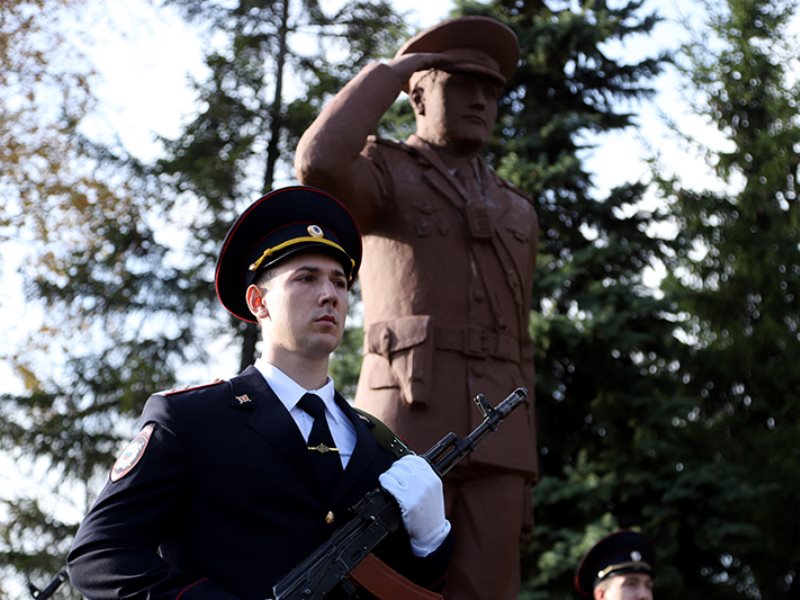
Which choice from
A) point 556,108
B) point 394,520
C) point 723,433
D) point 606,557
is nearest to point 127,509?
point 394,520

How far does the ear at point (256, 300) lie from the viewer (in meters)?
3.14

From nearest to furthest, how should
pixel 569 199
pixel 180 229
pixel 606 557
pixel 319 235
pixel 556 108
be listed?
1. pixel 319 235
2. pixel 606 557
3. pixel 569 199
4. pixel 556 108
5. pixel 180 229

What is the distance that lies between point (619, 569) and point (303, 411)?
3.74m

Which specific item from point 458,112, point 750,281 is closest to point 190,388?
point 458,112

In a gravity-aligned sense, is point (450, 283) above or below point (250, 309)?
above

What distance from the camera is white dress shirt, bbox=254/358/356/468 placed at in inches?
116

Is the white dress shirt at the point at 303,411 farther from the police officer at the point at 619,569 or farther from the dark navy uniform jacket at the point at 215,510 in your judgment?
the police officer at the point at 619,569

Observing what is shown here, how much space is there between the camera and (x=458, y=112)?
5566 millimetres

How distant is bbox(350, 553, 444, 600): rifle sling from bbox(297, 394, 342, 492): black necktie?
0.22 m

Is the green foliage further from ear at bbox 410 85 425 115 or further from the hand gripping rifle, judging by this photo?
the hand gripping rifle

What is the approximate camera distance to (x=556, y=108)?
50.1 feet

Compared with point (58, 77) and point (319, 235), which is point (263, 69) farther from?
point (319, 235)

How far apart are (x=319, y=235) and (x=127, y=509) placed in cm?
90

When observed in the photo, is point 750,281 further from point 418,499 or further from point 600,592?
point 418,499
